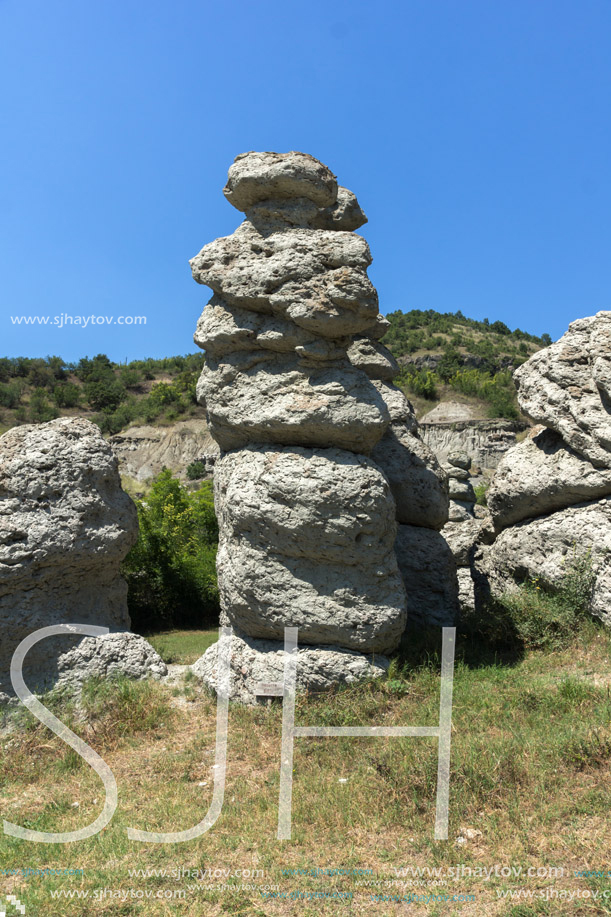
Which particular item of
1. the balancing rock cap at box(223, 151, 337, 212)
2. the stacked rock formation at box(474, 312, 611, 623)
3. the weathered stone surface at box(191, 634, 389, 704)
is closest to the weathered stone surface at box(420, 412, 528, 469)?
the stacked rock formation at box(474, 312, 611, 623)

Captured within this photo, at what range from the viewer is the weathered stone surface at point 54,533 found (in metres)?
6.31

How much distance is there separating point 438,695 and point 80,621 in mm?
3594

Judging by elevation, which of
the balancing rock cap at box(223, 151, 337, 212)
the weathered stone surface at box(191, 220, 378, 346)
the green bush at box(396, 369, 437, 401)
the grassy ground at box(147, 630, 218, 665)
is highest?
the green bush at box(396, 369, 437, 401)

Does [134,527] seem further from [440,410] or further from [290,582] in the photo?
[440,410]

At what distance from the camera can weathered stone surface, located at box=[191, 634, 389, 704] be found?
6051 mm

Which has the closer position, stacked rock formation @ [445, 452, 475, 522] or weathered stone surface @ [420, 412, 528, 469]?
stacked rock formation @ [445, 452, 475, 522]

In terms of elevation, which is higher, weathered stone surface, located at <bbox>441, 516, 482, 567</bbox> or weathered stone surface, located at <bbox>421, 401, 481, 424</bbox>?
weathered stone surface, located at <bbox>421, 401, 481, 424</bbox>

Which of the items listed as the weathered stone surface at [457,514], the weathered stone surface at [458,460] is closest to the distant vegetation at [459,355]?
the weathered stone surface at [458,460]

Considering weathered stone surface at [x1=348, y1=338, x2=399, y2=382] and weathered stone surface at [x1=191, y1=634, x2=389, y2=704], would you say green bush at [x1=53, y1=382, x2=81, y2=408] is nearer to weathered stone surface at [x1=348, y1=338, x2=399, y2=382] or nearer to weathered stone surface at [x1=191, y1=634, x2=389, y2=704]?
weathered stone surface at [x1=348, y1=338, x2=399, y2=382]

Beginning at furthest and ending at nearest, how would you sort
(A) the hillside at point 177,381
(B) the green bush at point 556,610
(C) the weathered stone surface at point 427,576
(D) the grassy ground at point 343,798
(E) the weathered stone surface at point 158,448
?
(A) the hillside at point 177,381 → (E) the weathered stone surface at point 158,448 → (C) the weathered stone surface at point 427,576 → (B) the green bush at point 556,610 → (D) the grassy ground at point 343,798

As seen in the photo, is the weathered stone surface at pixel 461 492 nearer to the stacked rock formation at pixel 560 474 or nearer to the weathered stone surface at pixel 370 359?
the stacked rock formation at pixel 560 474

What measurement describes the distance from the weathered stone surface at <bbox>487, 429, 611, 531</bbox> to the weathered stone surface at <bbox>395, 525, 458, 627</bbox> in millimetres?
1043

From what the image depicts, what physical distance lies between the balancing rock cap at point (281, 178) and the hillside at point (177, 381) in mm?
41816

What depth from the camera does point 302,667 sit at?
19.9 feet
